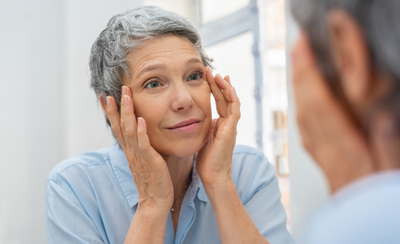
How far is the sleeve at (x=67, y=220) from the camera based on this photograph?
131 centimetres

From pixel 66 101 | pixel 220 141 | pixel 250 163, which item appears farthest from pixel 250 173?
pixel 66 101

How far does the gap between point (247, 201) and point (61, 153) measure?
1.40 metres

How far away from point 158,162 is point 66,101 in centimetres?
134

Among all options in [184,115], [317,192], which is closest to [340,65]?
[184,115]

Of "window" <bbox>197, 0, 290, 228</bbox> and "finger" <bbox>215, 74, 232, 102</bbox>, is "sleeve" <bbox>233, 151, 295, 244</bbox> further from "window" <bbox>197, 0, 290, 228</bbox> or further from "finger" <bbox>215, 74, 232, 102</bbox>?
"window" <bbox>197, 0, 290, 228</bbox>

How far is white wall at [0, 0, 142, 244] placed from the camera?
2.17 m

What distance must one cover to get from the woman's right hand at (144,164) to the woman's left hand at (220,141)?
0.15 meters

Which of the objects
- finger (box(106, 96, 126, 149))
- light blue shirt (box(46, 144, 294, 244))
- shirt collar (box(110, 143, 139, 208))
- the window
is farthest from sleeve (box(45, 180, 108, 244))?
the window

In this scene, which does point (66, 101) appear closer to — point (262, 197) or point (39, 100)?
point (39, 100)

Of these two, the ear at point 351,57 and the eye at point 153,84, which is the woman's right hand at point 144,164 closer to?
the eye at point 153,84

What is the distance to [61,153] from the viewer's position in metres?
2.39

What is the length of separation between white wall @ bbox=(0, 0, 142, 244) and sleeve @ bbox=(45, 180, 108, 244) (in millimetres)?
952

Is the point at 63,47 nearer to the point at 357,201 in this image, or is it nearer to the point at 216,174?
the point at 216,174

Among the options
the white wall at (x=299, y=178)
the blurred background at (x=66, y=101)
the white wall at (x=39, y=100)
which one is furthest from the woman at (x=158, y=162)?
the white wall at (x=39, y=100)
